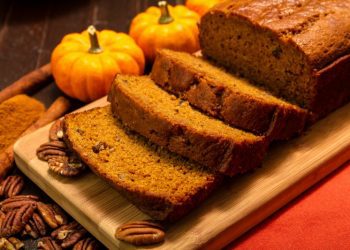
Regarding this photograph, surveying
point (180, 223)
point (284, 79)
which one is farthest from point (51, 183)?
point (284, 79)

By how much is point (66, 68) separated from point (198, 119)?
126 cm

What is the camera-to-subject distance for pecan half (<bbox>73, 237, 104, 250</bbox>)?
2.94 metres

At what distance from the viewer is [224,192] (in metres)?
3.02

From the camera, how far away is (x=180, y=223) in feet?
9.35

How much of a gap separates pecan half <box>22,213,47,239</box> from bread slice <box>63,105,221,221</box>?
398mm

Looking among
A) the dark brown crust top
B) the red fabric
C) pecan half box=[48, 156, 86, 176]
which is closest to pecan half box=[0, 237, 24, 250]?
pecan half box=[48, 156, 86, 176]

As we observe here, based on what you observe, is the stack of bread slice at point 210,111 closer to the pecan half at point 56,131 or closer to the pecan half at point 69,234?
the pecan half at point 56,131

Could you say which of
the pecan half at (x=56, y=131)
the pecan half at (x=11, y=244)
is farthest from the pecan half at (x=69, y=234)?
the pecan half at (x=56, y=131)

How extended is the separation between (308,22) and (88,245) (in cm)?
172

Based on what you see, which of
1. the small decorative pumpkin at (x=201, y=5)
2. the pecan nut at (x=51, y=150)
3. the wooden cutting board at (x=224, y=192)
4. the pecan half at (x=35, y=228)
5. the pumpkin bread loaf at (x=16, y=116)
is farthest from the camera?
the small decorative pumpkin at (x=201, y=5)

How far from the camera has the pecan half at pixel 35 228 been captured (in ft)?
9.99

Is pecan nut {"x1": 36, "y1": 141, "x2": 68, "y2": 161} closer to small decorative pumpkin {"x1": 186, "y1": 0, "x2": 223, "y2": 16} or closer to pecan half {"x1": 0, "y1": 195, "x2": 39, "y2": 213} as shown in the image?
pecan half {"x1": 0, "y1": 195, "x2": 39, "y2": 213}

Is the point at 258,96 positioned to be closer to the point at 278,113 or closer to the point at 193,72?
the point at 278,113

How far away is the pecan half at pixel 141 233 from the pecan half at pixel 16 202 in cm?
67
